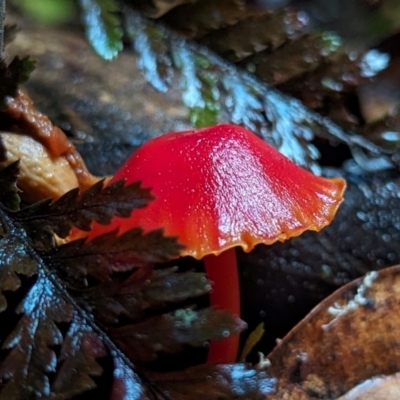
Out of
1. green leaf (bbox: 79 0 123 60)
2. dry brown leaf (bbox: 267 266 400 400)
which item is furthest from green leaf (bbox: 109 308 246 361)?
green leaf (bbox: 79 0 123 60)

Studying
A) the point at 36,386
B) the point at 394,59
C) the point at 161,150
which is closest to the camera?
the point at 36,386

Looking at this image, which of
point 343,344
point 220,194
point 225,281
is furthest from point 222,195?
point 343,344

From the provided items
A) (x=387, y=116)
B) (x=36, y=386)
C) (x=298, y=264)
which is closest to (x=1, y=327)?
(x=36, y=386)

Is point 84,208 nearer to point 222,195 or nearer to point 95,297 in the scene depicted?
point 95,297

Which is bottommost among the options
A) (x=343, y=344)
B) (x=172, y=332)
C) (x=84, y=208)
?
(x=343, y=344)

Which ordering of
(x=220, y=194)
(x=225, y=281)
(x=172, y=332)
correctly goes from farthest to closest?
(x=225, y=281), (x=220, y=194), (x=172, y=332)

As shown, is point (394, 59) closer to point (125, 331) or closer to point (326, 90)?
point (326, 90)
